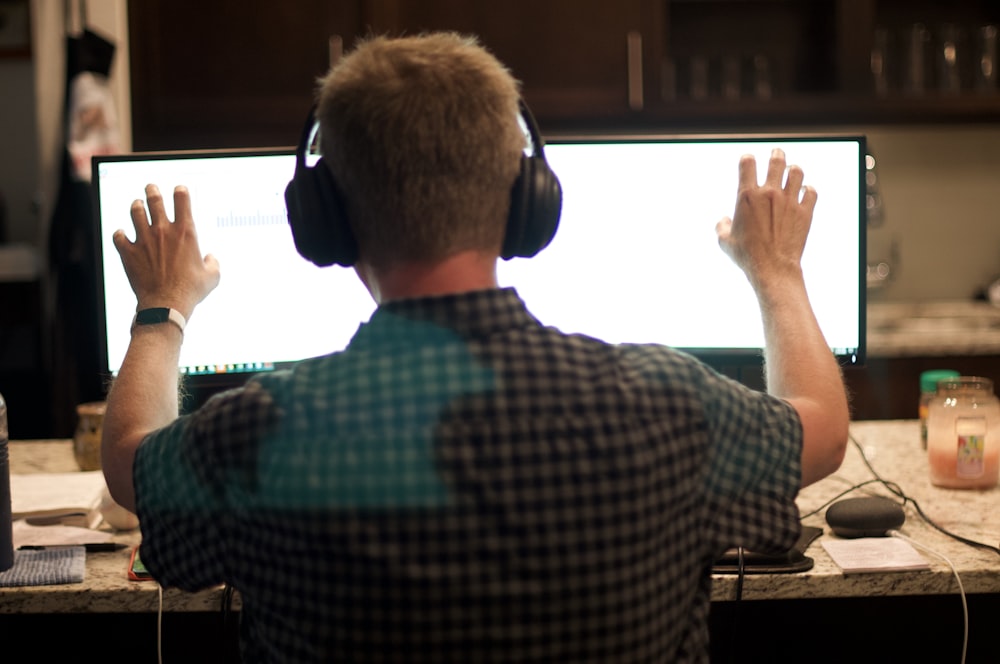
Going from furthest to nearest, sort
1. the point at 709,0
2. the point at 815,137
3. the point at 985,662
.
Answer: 1. the point at 709,0
2. the point at 985,662
3. the point at 815,137

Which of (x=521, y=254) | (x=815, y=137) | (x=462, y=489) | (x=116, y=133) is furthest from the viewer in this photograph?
(x=116, y=133)

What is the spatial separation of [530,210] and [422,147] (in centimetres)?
10

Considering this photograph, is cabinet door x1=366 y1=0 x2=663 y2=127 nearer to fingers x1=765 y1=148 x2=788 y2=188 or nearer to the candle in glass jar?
the candle in glass jar

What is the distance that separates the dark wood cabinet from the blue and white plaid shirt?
2279 mm

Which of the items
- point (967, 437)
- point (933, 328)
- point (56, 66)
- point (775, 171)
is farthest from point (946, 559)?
point (56, 66)

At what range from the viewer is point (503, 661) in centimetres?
73

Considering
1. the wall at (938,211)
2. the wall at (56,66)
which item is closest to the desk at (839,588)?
the wall at (56,66)

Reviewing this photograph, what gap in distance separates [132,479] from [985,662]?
1.26m

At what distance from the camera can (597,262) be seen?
1.43m

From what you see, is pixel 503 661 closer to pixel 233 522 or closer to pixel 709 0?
pixel 233 522

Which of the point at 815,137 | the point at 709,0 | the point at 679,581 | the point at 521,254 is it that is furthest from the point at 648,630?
the point at 709,0

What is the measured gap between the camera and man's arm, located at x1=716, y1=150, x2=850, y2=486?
0.93m

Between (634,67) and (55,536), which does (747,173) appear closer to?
(55,536)

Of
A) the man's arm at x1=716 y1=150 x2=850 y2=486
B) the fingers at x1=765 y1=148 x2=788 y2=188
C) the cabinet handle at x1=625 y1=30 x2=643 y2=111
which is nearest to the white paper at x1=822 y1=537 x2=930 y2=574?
the man's arm at x1=716 y1=150 x2=850 y2=486
